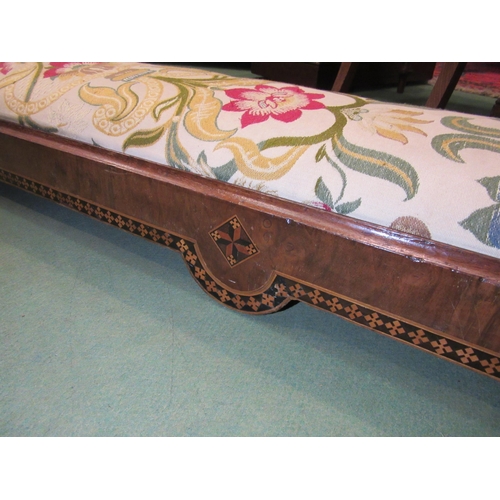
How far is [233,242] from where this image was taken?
0.63 meters

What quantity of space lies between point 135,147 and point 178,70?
29 centimetres

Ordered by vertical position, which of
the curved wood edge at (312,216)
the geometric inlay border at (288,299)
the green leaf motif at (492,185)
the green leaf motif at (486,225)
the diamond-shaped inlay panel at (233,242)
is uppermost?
the green leaf motif at (492,185)

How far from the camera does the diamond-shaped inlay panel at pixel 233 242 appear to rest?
0.62m

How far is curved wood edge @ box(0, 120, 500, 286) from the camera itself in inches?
18.0

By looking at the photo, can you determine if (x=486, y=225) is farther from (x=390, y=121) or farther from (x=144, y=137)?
(x=144, y=137)

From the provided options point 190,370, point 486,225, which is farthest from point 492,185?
point 190,370

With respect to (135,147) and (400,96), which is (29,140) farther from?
(400,96)

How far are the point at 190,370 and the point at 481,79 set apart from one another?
2.80 m

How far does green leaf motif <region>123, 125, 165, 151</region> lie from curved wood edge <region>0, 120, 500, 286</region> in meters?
0.02

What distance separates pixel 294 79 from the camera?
2.04m

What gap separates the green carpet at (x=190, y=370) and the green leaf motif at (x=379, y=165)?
1.06 feet

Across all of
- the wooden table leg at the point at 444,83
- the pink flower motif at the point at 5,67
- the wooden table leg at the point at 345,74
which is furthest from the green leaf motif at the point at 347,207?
the wooden table leg at the point at 345,74

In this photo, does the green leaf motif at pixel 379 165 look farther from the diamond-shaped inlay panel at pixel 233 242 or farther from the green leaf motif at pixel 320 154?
the diamond-shaped inlay panel at pixel 233 242

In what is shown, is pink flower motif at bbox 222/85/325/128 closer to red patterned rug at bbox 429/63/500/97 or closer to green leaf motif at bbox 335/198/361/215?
green leaf motif at bbox 335/198/361/215
